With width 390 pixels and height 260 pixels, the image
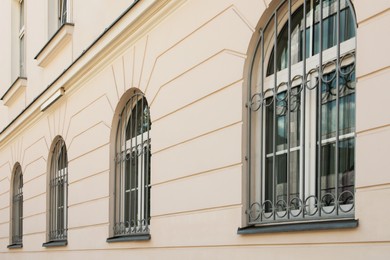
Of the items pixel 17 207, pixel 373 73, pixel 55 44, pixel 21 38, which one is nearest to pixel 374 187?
pixel 373 73

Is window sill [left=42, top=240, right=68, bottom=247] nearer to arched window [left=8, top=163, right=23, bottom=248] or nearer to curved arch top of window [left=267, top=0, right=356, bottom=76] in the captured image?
arched window [left=8, top=163, right=23, bottom=248]

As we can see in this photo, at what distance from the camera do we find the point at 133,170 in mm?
8000

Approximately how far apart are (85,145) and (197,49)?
3670mm

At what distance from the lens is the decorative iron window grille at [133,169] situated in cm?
757

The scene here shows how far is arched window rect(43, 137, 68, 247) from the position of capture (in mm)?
10602

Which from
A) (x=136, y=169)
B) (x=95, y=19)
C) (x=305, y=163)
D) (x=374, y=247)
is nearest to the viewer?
(x=374, y=247)

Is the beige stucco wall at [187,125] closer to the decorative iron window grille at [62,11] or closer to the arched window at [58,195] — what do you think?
the arched window at [58,195]

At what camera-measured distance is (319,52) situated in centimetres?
469

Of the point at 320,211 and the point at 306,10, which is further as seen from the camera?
the point at 306,10

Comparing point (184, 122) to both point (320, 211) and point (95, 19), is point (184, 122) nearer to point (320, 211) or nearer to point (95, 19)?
point (320, 211)

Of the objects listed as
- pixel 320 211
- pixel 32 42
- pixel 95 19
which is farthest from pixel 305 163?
pixel 32 42

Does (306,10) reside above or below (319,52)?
above

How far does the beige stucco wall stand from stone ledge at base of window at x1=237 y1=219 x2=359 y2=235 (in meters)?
0.04

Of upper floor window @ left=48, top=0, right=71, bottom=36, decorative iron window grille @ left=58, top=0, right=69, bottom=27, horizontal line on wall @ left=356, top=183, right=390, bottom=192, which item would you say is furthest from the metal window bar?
horizontal line on wall @ left=356, top=183, right=390, bottom=192
